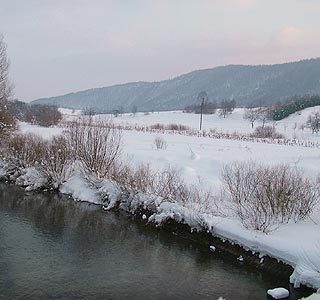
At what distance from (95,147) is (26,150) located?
235 inches

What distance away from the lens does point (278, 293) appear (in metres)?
12.2

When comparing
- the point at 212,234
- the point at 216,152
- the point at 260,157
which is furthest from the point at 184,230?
the point at 216,152

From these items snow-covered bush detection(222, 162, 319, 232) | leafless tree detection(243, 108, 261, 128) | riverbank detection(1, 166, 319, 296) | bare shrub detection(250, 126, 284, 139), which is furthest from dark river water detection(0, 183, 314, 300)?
leafless tree detection(243, 108, 261, 128)

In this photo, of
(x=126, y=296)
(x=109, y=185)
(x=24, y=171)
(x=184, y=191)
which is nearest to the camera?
(x=126, y=296)

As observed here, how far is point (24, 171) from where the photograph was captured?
1075 inches

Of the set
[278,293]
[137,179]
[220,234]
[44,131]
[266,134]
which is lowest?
[278,293]

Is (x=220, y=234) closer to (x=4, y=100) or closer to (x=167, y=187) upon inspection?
(x=167, y=187)

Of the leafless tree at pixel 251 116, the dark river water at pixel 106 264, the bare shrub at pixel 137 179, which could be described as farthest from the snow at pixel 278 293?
the leafless tree at pixel 251 116

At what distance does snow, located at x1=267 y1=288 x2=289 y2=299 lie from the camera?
1216 centimetres

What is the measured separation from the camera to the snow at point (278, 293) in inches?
479

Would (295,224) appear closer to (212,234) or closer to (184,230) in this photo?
(212,234)

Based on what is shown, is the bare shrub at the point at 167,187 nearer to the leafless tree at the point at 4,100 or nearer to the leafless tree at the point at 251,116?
the leafless tree at the point at 4,100

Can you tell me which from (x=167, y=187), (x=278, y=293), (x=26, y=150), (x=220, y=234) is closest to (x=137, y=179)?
(x=167, y=187)

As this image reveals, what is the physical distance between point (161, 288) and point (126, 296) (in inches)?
47.1
